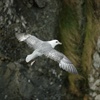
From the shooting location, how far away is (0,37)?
6.65 metres

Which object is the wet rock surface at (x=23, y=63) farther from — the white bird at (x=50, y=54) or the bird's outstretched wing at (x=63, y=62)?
the bird's outstretched wing at (x=63, y=62)

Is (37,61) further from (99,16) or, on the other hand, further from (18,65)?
(99,16)

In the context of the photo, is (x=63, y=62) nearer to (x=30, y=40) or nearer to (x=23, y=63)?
(x=30, y=40)

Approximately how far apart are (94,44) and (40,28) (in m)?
0.86

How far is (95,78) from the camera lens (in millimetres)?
6516

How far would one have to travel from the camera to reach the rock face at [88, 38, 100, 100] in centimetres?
643

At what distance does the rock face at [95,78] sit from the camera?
6430 millimetres

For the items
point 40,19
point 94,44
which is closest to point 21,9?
point 40,19

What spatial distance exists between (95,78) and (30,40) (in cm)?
122

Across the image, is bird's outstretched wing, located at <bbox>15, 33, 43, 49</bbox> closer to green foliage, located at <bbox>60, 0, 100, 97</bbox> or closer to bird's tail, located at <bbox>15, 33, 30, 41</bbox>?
bird's tail, located at <bbox>15, 33, 30, 41</bbox>

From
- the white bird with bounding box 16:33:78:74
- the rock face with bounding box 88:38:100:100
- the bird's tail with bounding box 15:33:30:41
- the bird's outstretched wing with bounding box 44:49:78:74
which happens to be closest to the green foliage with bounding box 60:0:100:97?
the rock face with bounding box 88:38:100:100

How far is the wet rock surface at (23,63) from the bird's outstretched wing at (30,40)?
1.52 feet

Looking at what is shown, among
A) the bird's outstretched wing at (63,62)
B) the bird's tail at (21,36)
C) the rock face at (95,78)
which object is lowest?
the rock face at (95,78)

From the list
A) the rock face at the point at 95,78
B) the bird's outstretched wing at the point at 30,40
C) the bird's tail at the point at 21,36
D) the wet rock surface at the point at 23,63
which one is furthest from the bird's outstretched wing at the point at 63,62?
the wet rock surface at the point at 23,63
